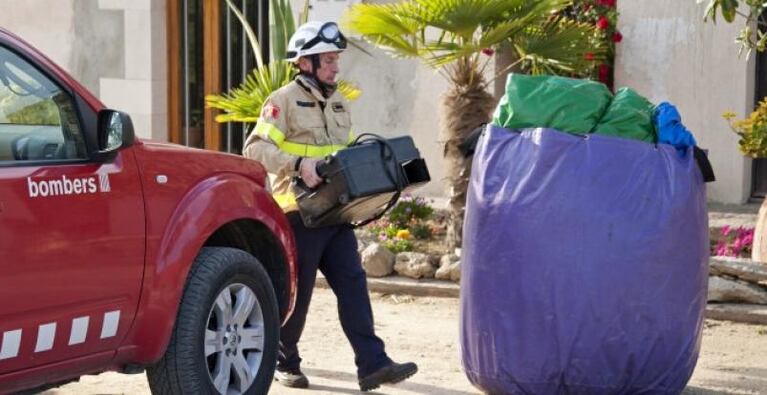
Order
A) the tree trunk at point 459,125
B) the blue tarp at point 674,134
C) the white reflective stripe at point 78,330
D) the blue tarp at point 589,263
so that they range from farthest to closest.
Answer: the tree trunk at point 459,125, the blue tarp at point 674,134, the blue tarp at point 589,263, the white reflective stripe at point 78,330

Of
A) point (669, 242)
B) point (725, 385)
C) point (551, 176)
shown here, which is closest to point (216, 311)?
point (551, 176)

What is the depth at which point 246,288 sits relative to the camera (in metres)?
6.23

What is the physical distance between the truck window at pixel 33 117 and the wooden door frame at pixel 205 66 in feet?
26.9

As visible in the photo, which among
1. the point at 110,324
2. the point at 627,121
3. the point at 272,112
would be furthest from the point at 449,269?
the point at 110,324

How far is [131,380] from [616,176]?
8.50ft

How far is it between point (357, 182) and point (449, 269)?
3423mm

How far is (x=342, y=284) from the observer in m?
7.05

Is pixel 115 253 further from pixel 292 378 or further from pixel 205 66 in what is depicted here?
pixel 205 66

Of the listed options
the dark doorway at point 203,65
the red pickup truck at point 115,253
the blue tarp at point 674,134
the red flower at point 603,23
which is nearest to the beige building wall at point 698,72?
the red flower at point 603,23

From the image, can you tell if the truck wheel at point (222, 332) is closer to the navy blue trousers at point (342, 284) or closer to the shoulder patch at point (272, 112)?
the navy blue trousers at point (342, 284)

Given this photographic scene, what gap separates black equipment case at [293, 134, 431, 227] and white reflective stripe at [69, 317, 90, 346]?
1545 mm

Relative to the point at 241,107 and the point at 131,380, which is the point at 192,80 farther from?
the point at 131,380

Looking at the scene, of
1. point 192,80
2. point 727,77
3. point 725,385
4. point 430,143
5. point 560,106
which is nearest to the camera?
point 560,106

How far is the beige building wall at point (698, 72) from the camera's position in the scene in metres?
11.3
